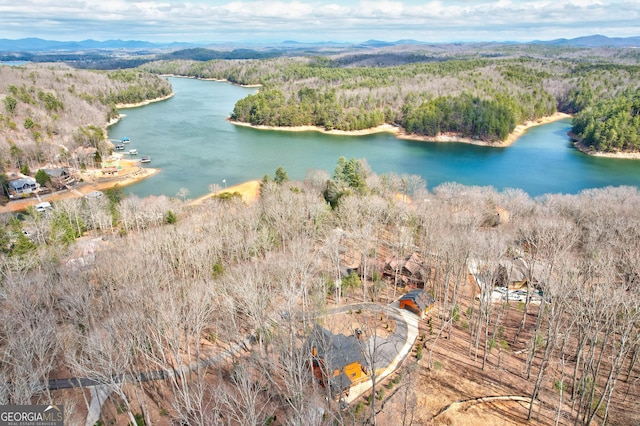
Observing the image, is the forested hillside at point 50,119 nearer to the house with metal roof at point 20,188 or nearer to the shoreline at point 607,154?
the house with metal roof at point 20,188

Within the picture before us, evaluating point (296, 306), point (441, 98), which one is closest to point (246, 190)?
point (296, 306)

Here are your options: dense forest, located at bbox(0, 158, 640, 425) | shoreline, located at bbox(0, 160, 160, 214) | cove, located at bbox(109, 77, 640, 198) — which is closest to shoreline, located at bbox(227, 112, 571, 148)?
cove, located at bbox(109, 77, 640, 198)

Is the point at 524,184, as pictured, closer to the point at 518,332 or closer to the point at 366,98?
the point at 518,332

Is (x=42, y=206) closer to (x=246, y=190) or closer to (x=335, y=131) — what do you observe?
(x=246, y=190)

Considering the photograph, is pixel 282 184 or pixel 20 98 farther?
pixel 20 98

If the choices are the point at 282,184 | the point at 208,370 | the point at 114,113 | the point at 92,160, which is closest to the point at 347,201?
the point at 282,184

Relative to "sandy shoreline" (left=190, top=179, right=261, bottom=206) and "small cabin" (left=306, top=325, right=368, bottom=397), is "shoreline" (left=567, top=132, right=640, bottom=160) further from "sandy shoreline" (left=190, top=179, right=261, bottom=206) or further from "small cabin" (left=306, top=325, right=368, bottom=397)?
"small cabin" (left=306, top=325, right=368, bottom=397)
